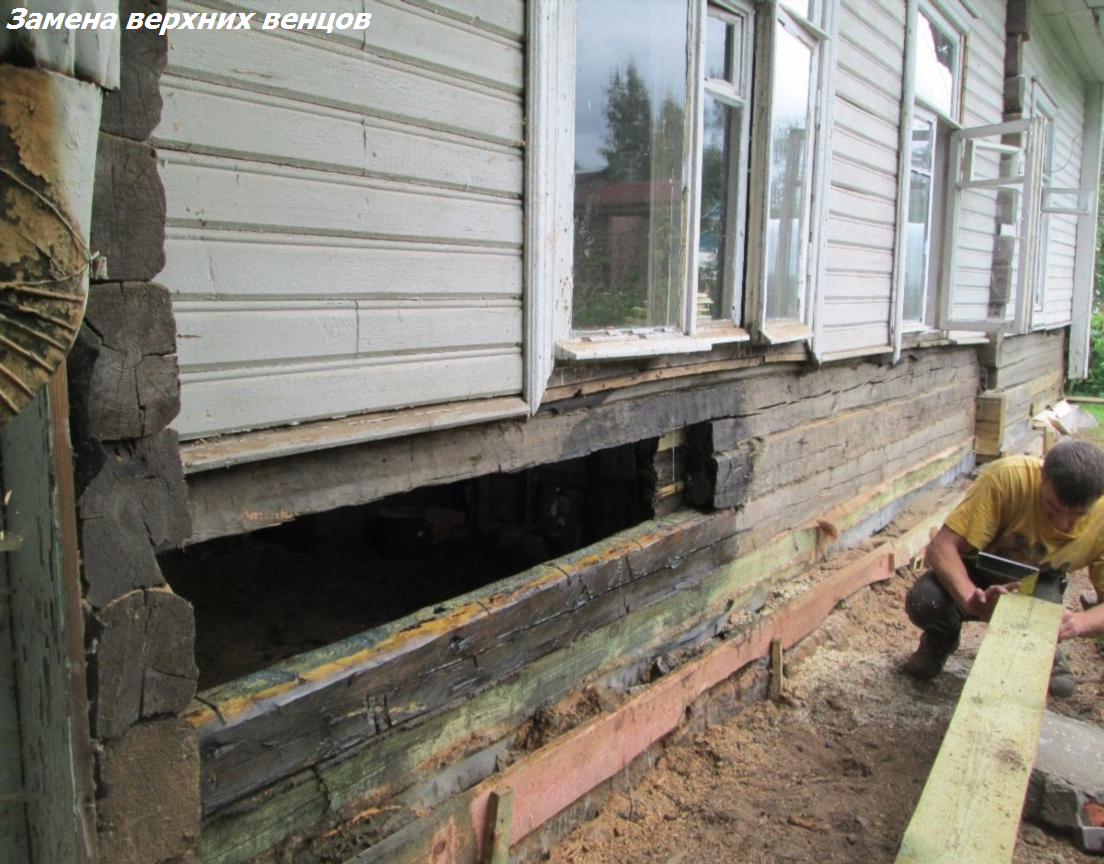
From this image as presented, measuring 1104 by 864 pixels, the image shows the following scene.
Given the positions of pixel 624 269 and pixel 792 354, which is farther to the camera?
pixel 792 354

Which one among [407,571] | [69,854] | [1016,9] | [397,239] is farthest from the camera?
[1016,9]

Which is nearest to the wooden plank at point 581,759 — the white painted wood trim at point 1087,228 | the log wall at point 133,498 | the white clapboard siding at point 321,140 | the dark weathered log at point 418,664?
the dark weathered log at point 418,664

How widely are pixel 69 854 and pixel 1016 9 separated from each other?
32.4 feet

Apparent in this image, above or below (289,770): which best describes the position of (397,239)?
above

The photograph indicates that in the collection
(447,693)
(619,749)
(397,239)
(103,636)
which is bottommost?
(619,749)

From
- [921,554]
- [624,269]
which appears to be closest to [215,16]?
[624,269]

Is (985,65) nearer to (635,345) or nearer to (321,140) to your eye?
(635,345)

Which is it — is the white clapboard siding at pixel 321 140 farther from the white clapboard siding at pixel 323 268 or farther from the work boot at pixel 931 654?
the work boot at pixel 931 654

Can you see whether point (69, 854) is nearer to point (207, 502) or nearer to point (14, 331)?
point (207, 502)

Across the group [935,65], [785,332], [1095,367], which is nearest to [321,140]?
[785,332]

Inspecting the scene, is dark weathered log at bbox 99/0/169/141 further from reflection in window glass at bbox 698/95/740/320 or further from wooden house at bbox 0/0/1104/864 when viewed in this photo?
reflection in window glass at bbox 698/95/740/320

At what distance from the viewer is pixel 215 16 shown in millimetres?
2053

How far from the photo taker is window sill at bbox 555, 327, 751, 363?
10.2 feet

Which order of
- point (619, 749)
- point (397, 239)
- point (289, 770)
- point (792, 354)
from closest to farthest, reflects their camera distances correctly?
point (289, 770) → point (397, 239) → point (619, 749) → point (792, 354)
